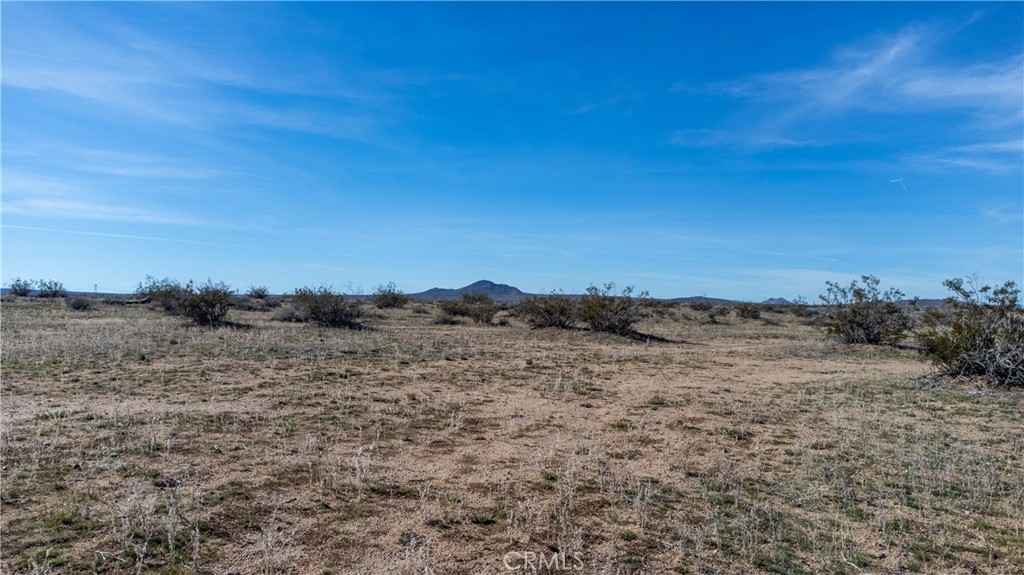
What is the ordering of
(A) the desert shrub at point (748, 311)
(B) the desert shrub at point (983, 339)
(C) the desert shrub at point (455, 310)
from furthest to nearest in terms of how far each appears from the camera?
(A) the desert shrub at point (748, 311) < (C) the desert shrub at point (455, 310) < (B) the desert shrub at point (983, 339)

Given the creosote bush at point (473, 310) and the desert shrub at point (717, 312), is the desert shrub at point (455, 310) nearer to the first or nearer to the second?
the creosote bush at point (473, 310)

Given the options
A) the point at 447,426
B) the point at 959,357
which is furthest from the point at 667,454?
the point at 959,357

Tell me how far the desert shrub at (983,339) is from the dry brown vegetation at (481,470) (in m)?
1.06

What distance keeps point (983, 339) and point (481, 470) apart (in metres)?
12.2

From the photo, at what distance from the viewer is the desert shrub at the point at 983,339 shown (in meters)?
11.5

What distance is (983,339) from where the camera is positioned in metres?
12.0

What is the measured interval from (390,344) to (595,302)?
9.49 m

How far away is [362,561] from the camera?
4008 mm

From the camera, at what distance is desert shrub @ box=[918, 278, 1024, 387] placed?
11539 millimetres

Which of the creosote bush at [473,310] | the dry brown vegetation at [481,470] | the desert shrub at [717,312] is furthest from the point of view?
the desert shrub at [717,312]

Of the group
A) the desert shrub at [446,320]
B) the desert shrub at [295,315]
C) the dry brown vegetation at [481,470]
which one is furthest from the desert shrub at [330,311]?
the dry brown vegetation at [481,470]

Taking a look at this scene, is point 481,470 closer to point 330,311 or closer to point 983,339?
point 983,339

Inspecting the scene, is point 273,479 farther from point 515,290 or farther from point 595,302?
point 515,290

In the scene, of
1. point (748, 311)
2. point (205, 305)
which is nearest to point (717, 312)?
point (748, 311)
